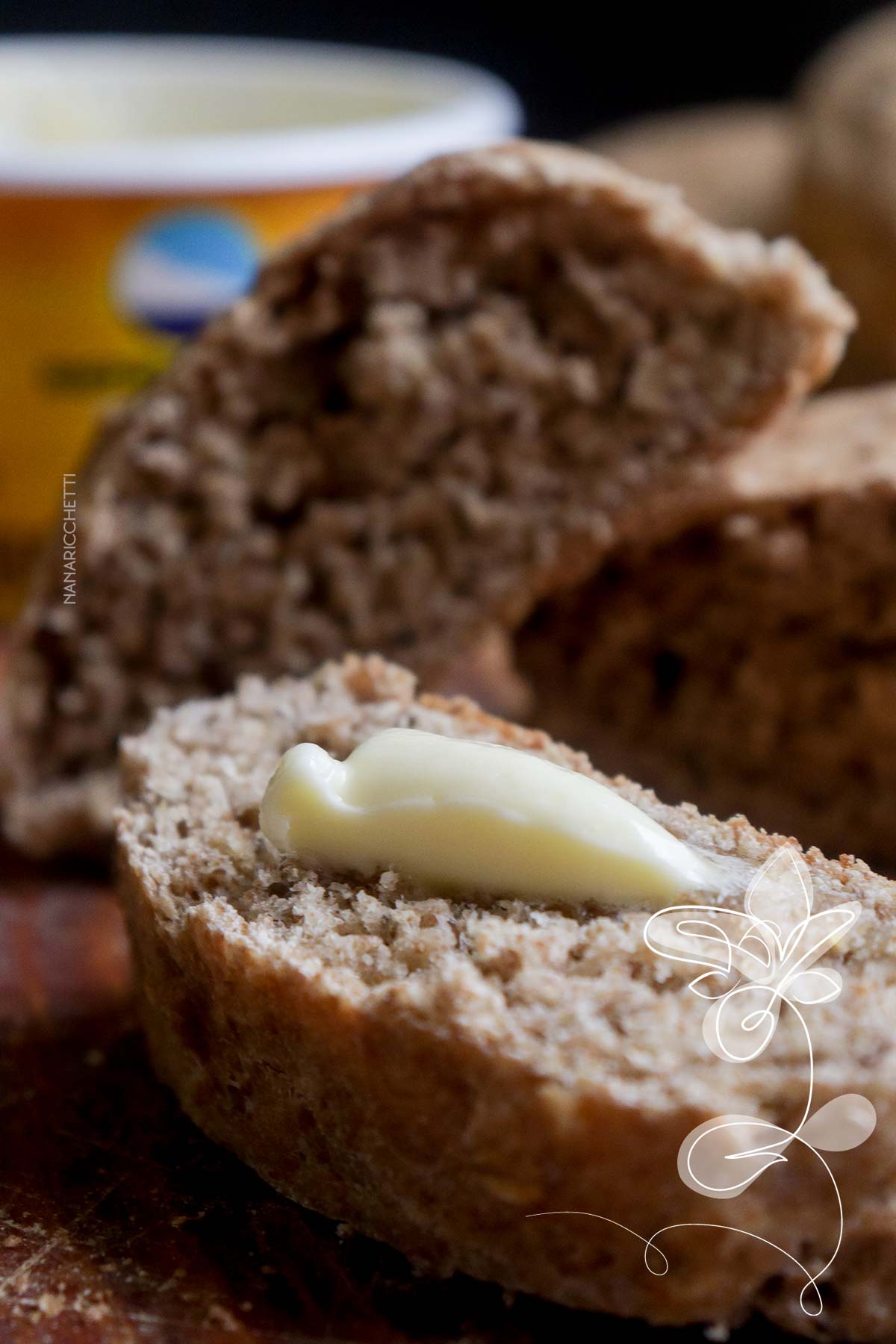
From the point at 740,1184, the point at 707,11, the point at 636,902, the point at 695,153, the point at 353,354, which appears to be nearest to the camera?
the point at 740,1184

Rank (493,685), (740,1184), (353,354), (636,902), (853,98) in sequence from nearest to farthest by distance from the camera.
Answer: (740,1184) < (636,902) < (353,354) < (493,685) < (853,98)

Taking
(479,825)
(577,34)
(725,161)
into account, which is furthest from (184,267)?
(577,34)

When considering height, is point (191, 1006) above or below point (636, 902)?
below

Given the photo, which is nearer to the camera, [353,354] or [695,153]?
[353,354]

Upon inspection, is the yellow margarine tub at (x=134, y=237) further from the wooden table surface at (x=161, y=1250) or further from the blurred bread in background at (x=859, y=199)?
the wooden table surface at (x=161, y=1250)

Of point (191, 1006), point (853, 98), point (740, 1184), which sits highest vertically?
point (853, 98)

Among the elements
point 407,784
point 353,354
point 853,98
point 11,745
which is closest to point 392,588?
point 353,354

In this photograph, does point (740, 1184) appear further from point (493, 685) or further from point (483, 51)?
point (483, 51)

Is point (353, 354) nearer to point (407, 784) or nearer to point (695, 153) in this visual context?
point (407, 784)
